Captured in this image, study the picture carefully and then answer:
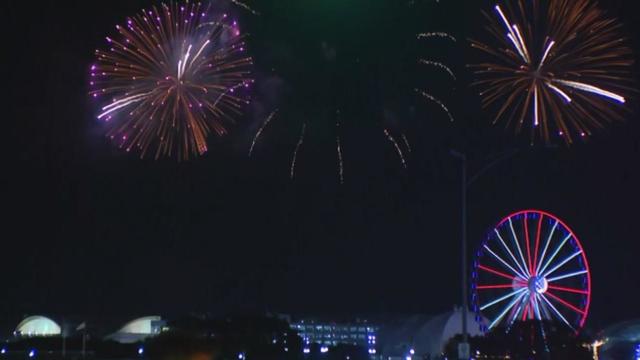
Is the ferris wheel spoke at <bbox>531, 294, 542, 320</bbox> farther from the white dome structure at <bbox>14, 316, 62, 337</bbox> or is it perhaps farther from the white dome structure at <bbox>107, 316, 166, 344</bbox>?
the white dome structure at <bbox>14, 316, 62, 337</bbox>

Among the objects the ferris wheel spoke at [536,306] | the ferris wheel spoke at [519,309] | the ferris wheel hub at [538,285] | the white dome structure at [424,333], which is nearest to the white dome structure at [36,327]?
the white dome structure at [424,333]

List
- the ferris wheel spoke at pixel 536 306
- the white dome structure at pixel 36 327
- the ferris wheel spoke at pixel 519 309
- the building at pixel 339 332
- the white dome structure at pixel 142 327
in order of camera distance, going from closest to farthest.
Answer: the ferris wheel spoke at pixel 536 306 < the ferris wheel spoke at pixel 519 309 < the building at pixel 339 332 < the white dome structure at pixel 142 327 < the white dome structure at pixel 36 327

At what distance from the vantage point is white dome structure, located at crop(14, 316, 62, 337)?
103594 mm

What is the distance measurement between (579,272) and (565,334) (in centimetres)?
744

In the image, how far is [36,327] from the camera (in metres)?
105

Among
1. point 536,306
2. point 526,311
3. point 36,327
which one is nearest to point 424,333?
point 526,311

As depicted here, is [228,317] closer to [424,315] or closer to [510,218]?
[424,315]

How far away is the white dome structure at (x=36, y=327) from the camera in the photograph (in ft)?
340

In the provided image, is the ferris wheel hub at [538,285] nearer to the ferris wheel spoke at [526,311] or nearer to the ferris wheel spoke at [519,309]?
the ferris wheel spoke at [519,309]

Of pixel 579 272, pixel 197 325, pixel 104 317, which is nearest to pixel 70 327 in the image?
pixel 104 317

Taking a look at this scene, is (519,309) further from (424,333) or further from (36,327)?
(36,327)

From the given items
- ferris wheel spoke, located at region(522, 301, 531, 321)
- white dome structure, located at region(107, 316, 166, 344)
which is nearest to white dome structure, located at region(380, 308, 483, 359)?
ferris wheel spoke, located at region(522, 301, 531, 321)

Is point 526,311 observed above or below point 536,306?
below

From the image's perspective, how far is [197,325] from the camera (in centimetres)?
7412
